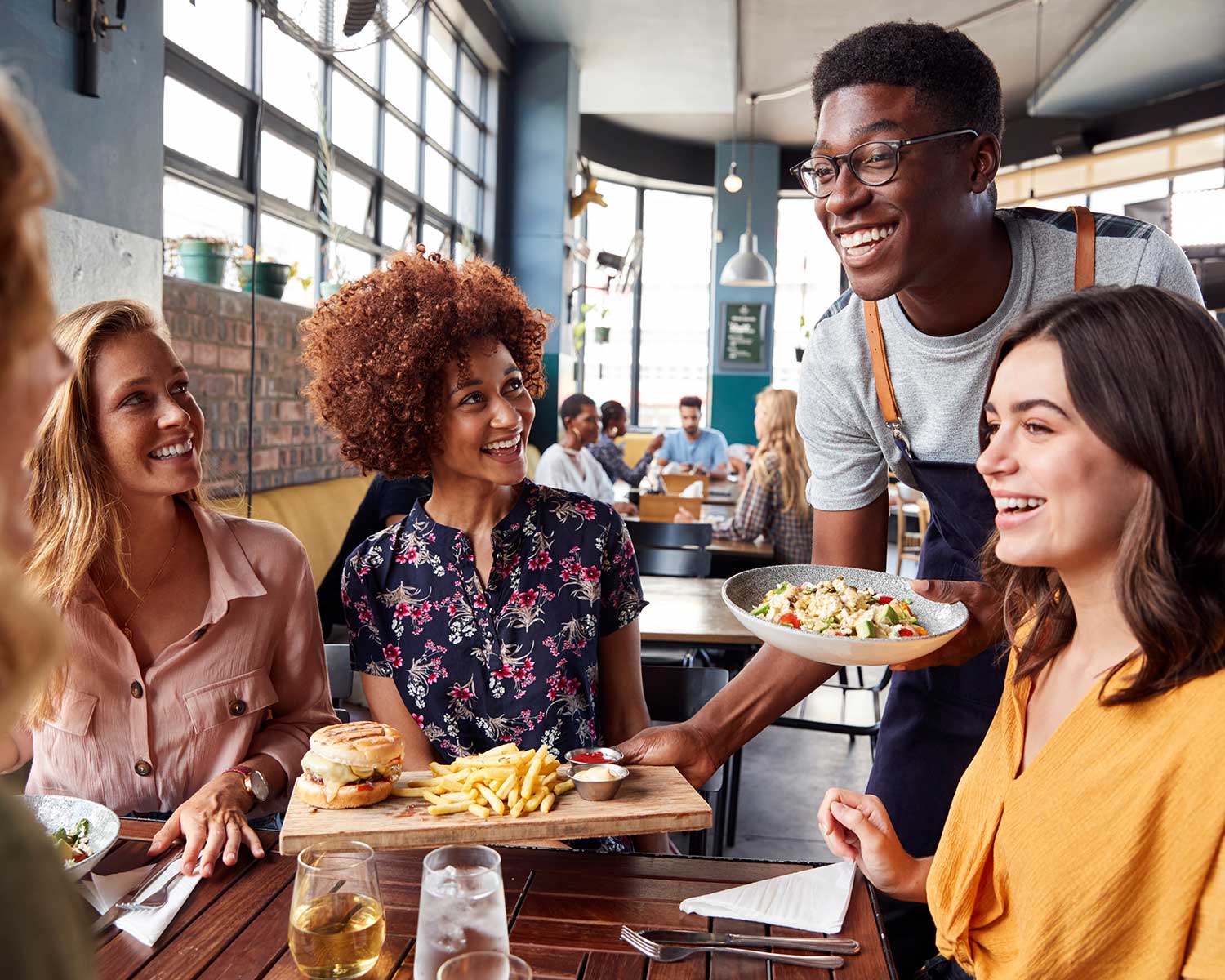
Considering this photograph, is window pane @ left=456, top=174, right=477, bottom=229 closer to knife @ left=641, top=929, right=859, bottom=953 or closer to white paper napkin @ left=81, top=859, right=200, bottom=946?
white paper napkin @ left=81, top=859, right=200, bottom=946

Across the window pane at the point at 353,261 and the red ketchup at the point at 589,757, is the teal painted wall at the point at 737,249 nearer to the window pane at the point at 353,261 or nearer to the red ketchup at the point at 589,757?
the window pane at the point at 353,261

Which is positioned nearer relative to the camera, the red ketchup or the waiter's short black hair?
the red ketchup

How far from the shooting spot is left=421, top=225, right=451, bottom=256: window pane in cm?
738

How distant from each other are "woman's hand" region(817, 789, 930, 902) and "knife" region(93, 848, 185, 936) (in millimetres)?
883

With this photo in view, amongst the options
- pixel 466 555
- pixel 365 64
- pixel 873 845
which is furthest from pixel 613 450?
pixel 873 845

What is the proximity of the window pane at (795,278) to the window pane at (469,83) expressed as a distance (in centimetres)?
562

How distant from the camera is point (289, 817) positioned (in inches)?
54.1

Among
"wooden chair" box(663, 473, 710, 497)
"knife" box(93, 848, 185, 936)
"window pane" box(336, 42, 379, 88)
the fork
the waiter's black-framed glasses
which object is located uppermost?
"window pane" box(336, 42, 379, 88)

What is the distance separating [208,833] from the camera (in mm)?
1416

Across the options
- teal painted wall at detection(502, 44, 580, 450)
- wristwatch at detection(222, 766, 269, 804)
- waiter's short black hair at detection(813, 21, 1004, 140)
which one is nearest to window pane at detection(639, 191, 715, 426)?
teal painted wall at detection(502, 44, 580, 450)

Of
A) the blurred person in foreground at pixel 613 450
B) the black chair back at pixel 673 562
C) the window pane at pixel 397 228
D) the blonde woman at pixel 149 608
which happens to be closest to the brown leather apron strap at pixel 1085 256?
the blonde woman at pixel 149 608

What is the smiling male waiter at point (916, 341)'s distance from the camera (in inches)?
63.7

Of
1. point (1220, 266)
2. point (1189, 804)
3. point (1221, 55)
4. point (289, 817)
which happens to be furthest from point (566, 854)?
point (1221, 55)

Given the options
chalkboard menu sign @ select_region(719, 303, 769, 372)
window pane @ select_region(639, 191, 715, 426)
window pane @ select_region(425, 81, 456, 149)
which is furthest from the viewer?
window pane @ select_region(639, 191, 715, 426)
